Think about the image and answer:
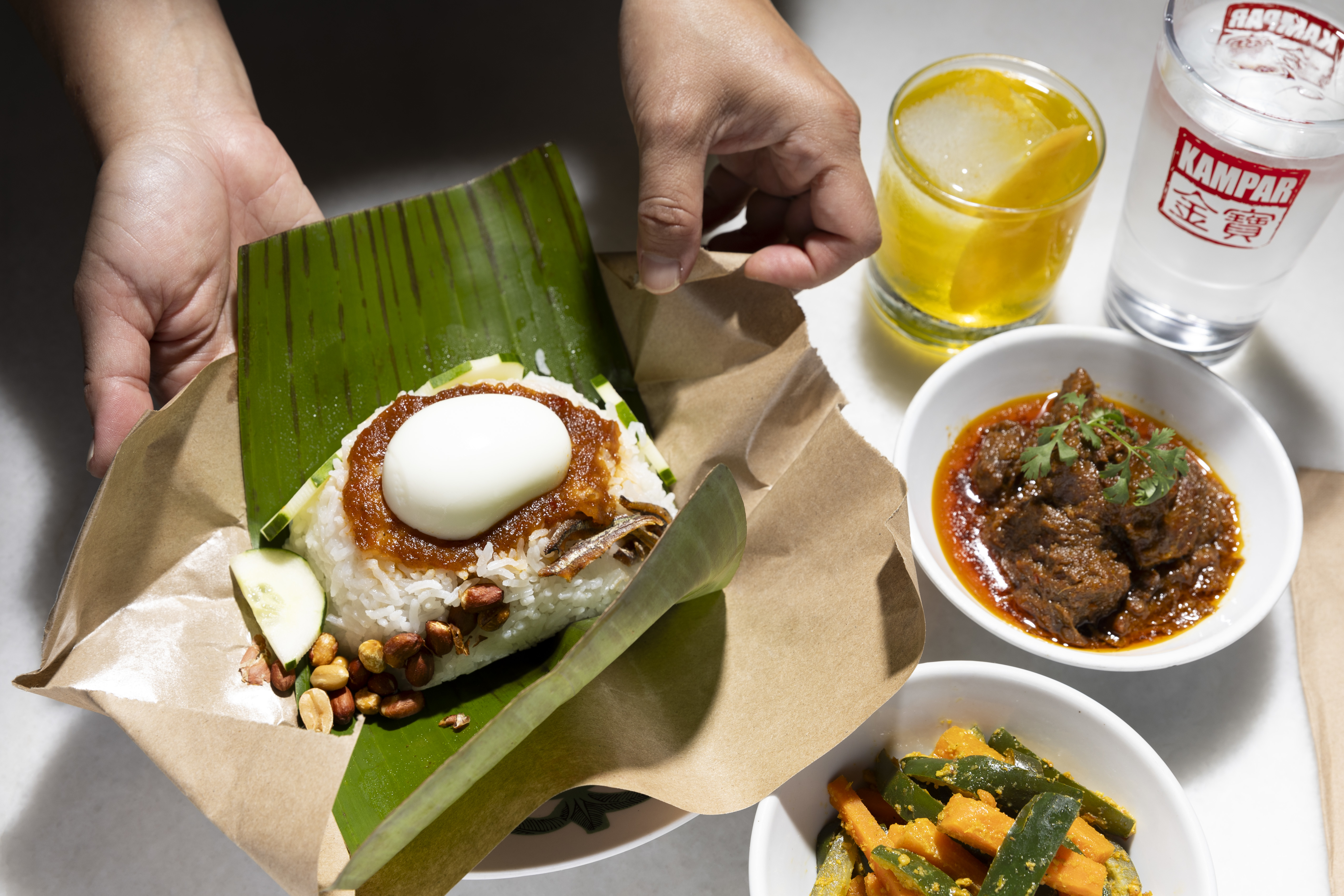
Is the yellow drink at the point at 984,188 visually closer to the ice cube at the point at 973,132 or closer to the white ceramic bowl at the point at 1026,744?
the ice cube at the point at 973,132

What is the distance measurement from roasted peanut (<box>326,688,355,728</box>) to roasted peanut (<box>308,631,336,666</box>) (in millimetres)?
62

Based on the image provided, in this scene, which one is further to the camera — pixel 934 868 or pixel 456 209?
pixel 456 209

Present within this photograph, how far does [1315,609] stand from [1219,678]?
0.80 feet

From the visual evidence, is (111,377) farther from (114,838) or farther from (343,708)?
(114,838)

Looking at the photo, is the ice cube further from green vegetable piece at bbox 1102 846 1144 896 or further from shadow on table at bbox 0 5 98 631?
shadow on table at bbox 0 5 98 631

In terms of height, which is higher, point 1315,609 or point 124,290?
point 124,290

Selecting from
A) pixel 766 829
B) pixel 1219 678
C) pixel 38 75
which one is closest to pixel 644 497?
pixel 766 829

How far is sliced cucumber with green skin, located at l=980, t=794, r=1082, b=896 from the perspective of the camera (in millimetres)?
1425

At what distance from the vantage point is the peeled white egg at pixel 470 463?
1.77 meters

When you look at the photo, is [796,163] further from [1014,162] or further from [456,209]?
[456,209]

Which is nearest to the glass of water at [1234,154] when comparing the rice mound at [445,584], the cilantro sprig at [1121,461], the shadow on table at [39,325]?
the cilantro sprig at [1121,461]

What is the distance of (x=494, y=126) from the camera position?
9.17 feet

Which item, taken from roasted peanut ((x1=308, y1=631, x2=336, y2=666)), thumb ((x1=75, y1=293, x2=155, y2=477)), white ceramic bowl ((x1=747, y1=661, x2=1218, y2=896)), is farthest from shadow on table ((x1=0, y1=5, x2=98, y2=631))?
white ceramic bowl ((x1=747, y1=661, x2=1218, y2=896))

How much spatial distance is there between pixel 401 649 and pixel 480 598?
0.16m
